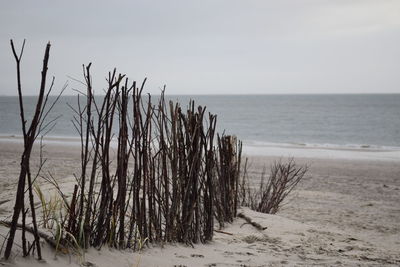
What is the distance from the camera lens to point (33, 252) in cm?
181

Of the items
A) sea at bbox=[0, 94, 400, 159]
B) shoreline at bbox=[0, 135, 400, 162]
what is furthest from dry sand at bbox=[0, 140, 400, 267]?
shoreline at bbox=[0, 135, 400, 162]

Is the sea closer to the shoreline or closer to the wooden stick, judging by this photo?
the shoreline

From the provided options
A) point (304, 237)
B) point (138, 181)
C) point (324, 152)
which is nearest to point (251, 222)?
point (304, 237)

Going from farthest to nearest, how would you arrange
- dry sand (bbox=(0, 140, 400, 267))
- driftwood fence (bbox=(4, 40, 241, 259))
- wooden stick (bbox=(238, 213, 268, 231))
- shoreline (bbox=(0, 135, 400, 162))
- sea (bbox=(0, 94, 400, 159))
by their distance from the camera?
1. sea (bbox=(0, 94, 400, 159))
2. shoreline (bbox=(0, 135, 400, 162))
3. wooden stick (bbox=(238, 213, 268, 231))
4. dry sand (bbox=(0, 140, 400, 267))
5. driftwood fence (bbox=(4, 40, 241, 259))

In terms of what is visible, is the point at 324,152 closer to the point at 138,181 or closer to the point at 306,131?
the point at 306,131

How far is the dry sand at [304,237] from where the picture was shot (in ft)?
7.92

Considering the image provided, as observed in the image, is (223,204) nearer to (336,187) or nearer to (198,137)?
(198,137)

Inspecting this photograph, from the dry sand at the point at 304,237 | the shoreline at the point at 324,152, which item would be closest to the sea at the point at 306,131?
the shoreline at the point at 324,152

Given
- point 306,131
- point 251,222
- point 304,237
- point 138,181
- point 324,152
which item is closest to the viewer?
point 138,181

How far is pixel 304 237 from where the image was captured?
156 inches

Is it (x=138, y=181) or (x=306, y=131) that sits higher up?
(x=306, y=131)

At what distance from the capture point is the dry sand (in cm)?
241

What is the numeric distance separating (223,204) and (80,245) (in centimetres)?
215

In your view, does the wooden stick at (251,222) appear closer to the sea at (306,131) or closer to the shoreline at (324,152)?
the sea at (306,131)
